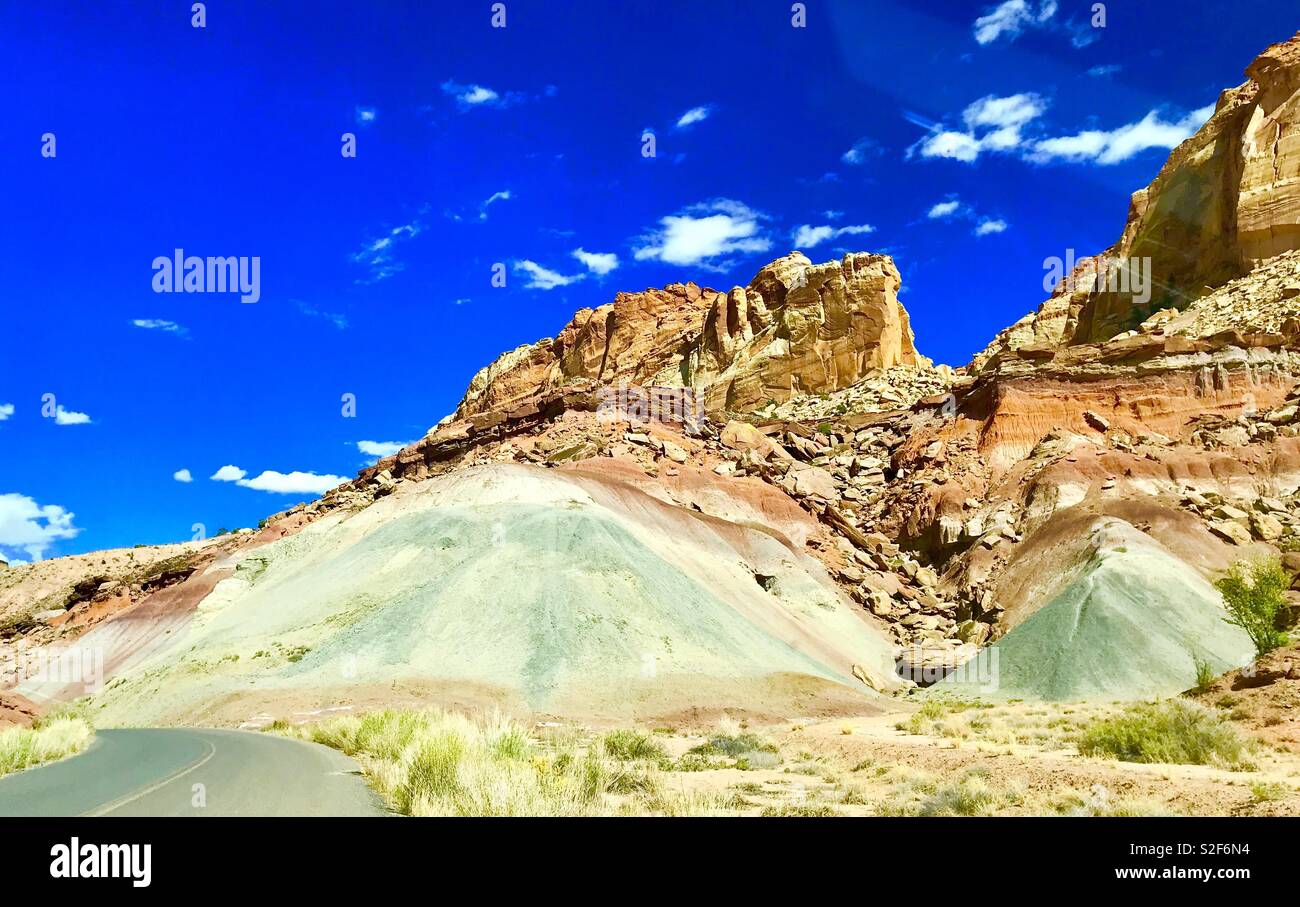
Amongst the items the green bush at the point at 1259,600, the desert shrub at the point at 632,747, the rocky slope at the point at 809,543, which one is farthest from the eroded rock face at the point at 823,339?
the desert shrub at the point at 632,747

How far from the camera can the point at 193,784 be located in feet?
37.8

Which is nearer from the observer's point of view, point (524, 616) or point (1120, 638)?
point (524, 616)

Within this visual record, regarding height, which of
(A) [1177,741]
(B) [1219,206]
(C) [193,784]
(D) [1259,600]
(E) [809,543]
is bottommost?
(A) [1177,741]

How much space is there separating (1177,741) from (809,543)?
128ft

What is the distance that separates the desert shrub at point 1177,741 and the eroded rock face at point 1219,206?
259 ft

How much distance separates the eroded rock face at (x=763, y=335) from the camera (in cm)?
10181

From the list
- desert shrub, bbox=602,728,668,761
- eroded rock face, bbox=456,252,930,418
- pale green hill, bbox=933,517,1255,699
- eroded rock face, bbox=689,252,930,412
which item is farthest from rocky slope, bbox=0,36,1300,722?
eroded rock face, bbox=456,252,930,418

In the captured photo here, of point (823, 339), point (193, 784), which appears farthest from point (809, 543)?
point (823, 339)

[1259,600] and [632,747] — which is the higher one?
[1259,600]

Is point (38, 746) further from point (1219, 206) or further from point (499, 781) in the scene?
point (1219, 206)

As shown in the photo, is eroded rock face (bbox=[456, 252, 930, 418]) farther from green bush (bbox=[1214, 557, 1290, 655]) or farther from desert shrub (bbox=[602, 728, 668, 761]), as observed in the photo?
desert shrub (bbox=[602, 728, 668, 761])

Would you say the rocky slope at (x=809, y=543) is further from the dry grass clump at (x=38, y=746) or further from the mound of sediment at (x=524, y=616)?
the dry grass clump at (x=38, y=746)
